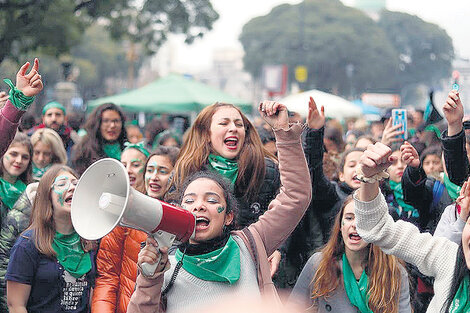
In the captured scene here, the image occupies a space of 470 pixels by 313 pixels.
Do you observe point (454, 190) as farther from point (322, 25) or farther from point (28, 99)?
point (322, 25)

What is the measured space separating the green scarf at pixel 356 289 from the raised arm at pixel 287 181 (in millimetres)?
592

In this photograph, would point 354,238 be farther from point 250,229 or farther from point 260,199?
point 250,229

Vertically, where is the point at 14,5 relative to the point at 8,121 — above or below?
above

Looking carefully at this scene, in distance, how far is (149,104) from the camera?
13.7 m

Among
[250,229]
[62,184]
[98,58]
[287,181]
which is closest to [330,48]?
[98,58]

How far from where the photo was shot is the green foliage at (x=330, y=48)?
6562 centimetres

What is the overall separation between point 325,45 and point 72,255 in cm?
6443

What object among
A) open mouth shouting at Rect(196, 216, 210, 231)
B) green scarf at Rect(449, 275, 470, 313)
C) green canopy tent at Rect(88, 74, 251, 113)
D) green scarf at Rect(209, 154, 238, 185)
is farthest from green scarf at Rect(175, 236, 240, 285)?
green canopy tent at Rect(88, 74, 251, 113)

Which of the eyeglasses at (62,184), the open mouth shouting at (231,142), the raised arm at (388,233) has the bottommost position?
the eyeglasses at (62,184)

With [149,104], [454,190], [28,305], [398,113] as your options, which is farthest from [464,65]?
[149,104]

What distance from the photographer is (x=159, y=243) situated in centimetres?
246

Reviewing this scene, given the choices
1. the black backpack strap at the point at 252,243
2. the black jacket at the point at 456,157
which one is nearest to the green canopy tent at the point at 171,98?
the black jacket at the point at 456,157

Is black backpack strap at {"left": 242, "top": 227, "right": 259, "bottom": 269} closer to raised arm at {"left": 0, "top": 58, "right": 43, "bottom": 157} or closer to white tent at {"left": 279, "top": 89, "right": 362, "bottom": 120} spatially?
raised arm at {"left": 0, "top": 58, "right": 43, "bottom": 157}

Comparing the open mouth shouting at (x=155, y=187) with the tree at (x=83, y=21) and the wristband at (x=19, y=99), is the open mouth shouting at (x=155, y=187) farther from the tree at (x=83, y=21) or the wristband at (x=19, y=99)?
the tree at (x=83, y=21)
